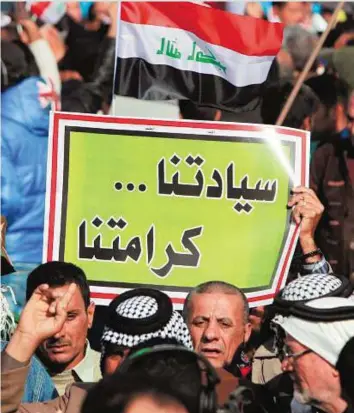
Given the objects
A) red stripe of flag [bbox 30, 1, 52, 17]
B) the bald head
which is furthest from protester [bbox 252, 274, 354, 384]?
red stripe of flag [bbox 30, 1, 52, 17]

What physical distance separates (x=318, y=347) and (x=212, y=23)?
2.95 m

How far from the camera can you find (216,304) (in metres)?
6.09

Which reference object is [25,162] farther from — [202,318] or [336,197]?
[202,318]

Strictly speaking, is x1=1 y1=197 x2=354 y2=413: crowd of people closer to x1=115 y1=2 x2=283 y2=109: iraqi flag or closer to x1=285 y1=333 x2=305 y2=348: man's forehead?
x1=285 y1=333 x2=305 y2=348: man's forehead

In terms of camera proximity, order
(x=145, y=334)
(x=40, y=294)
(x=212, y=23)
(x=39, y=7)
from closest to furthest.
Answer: (x=40, y=294) → (x=145, y=334) → (x=212, y=23) → (x=39, y=7)

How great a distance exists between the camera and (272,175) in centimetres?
671

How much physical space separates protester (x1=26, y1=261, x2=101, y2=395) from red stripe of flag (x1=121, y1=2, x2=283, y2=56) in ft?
6.03

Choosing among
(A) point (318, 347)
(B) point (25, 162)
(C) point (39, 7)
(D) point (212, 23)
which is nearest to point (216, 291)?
(A) point (318, 347)

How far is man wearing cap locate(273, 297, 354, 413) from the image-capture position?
184 inches

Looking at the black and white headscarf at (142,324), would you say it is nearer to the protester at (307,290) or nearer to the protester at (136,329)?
the protester at (136,329)

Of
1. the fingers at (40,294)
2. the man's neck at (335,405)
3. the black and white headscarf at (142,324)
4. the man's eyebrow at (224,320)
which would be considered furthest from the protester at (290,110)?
the fingers at (40,294)

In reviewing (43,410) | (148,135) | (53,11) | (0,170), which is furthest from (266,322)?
(53,11)

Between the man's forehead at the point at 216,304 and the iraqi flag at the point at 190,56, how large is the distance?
1466mm

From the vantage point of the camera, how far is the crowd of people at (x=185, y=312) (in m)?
4.32
